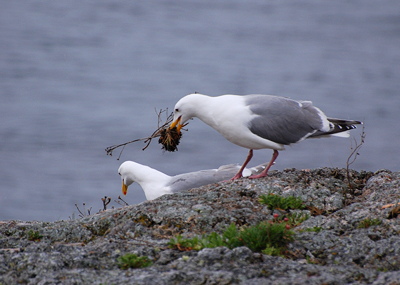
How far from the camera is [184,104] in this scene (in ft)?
28.3

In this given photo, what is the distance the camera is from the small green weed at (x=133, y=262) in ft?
17.2

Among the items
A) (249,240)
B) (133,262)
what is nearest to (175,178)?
(249,240)

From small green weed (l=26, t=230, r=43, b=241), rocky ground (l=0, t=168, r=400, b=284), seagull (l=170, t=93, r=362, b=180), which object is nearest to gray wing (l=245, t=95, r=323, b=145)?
seagull (l=170, t=93, r=362, b=180)

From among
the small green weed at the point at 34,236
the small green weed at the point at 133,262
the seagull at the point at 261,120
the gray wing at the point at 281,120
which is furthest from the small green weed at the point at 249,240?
the gray wing at the point at 281,120

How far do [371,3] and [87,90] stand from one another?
2369 centimetres

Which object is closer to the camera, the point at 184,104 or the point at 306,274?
the point at 306,274

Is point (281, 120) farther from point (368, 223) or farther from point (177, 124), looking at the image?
point (368, 223)

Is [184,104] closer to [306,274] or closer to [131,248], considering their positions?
[131,248]

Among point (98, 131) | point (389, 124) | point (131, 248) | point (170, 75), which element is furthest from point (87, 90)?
point (131, 248)

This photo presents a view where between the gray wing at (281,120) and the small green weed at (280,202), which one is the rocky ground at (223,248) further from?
the gray wing at (281,120)

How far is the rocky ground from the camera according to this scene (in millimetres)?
5004

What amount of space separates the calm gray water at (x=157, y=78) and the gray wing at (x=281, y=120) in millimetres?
10809

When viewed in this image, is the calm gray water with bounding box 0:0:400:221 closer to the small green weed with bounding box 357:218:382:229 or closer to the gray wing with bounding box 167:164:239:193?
the gray wing with bounding box 167:164:239:193

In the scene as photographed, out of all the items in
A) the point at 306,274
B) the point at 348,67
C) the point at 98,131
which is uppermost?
the point at 348,67
